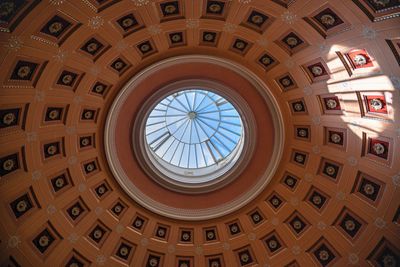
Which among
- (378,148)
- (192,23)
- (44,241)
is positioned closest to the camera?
(192,23)

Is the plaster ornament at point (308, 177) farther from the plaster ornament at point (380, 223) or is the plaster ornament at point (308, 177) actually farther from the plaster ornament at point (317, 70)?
the plaster ornament at point (317, 70)

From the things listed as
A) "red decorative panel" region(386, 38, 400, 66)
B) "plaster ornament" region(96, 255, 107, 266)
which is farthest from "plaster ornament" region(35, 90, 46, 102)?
"red decorative panel" region(386, 38, 400, 66)

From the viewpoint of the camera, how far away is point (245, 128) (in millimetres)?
20250

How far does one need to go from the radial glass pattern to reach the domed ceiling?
3159mm

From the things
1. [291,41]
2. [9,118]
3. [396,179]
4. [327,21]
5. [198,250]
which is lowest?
[198,250]

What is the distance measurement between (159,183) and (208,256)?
4823 mm

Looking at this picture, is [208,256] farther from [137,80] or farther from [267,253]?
[137,80]

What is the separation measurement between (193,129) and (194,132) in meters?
0.21

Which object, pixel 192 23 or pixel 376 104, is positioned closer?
pixel 376 104

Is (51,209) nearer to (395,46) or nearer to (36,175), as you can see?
(36,175)

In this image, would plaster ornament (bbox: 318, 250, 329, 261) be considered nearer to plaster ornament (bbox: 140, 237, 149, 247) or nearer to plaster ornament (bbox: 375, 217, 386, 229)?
plaster ornament (bbox: 375, 217, 386, 229)

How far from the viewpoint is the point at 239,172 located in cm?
2045

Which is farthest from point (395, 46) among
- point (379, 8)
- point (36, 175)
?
point (36, 175)

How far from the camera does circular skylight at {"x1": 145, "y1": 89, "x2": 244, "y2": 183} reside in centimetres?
2305
